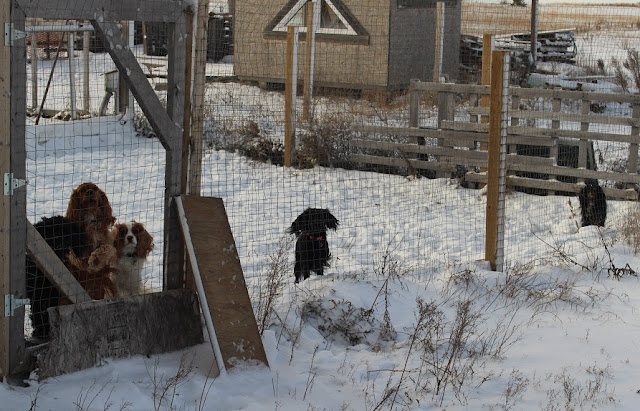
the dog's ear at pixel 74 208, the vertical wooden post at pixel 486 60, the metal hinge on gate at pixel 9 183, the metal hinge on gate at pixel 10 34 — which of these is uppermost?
the vertical wooden post at pixel 486 60

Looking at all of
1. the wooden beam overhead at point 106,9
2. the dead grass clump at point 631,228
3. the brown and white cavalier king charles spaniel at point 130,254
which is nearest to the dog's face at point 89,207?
the brown and white cavalier king charles spaniel at point 130,254

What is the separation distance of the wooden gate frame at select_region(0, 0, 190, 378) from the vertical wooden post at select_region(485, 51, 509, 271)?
311 cm

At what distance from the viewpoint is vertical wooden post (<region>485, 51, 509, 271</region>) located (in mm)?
7012

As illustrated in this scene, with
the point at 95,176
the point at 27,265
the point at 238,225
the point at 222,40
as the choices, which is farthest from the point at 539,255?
the point at 222,40

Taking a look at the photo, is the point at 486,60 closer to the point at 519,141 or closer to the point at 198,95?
the point at 519,141

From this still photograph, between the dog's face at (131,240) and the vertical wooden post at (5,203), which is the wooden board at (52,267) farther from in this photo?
the dog's face at (131,240)

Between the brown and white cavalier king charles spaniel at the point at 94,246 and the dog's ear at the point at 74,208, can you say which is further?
the dog's ear at the point at 74,208

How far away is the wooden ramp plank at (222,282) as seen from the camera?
4766 mm

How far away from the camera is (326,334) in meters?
5.52

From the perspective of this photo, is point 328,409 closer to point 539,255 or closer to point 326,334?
point 326,334

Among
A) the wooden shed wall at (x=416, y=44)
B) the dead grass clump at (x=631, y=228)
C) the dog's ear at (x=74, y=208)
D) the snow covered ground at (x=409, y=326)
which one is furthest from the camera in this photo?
the wooden shed wall at (x=416, y=44)

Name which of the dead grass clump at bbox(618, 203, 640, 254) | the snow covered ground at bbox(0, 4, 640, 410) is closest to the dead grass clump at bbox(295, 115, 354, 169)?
the snow covered ground at bbox(0, 4, 640, 410)

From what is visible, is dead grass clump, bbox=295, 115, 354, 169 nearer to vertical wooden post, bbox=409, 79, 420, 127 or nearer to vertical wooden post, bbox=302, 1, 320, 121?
vertical wooden post, bbox=302, 1, 320, 121

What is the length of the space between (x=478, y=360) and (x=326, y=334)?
3.36 feet
